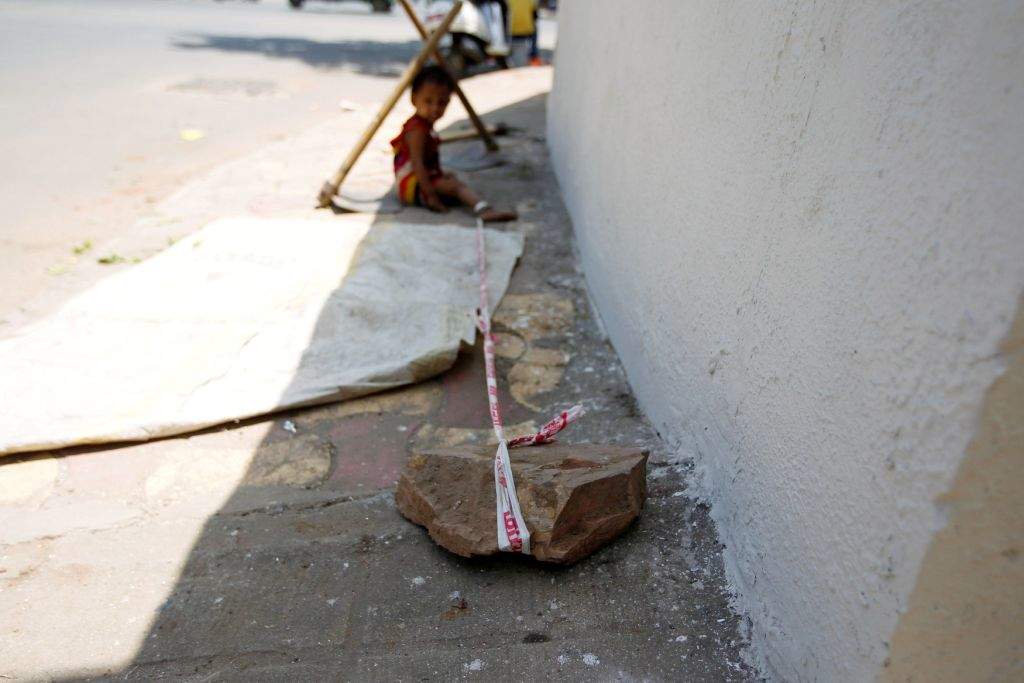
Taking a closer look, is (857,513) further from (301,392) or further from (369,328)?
(369,328)

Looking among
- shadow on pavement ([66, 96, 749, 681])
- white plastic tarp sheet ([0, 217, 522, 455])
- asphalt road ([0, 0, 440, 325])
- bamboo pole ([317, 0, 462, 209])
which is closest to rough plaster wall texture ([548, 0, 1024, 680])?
shadow on pavement ([66, 96, 749, 681])

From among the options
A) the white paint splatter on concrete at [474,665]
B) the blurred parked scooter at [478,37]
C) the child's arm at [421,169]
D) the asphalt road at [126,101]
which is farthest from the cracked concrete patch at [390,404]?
the blurred parked scooter at [478,37]

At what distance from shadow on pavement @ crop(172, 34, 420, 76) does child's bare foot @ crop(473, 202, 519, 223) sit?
20.2ft

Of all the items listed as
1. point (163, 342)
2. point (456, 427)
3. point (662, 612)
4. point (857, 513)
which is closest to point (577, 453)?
point (662, 612)

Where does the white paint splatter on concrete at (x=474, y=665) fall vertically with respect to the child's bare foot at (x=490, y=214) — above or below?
above

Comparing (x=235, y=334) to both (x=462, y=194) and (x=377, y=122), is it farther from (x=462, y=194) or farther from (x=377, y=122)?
(x=377, y=122)

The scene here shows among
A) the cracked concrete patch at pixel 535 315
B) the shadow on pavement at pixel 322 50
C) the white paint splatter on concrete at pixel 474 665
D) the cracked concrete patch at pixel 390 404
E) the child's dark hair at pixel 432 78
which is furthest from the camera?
the shadow on pavement at pixel 322 50

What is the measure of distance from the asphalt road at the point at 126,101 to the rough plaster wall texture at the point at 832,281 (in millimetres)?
2850

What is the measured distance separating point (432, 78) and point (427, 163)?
0.55 meters

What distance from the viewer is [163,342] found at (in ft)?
8.84

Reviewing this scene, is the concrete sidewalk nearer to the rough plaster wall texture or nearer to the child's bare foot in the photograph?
the rough plaster wall texture

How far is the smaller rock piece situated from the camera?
5.36 feet

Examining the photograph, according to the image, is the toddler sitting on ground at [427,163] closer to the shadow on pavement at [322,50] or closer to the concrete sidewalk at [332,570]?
the concrete sidewalk at [332,570]

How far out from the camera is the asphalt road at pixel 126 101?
163 inches
